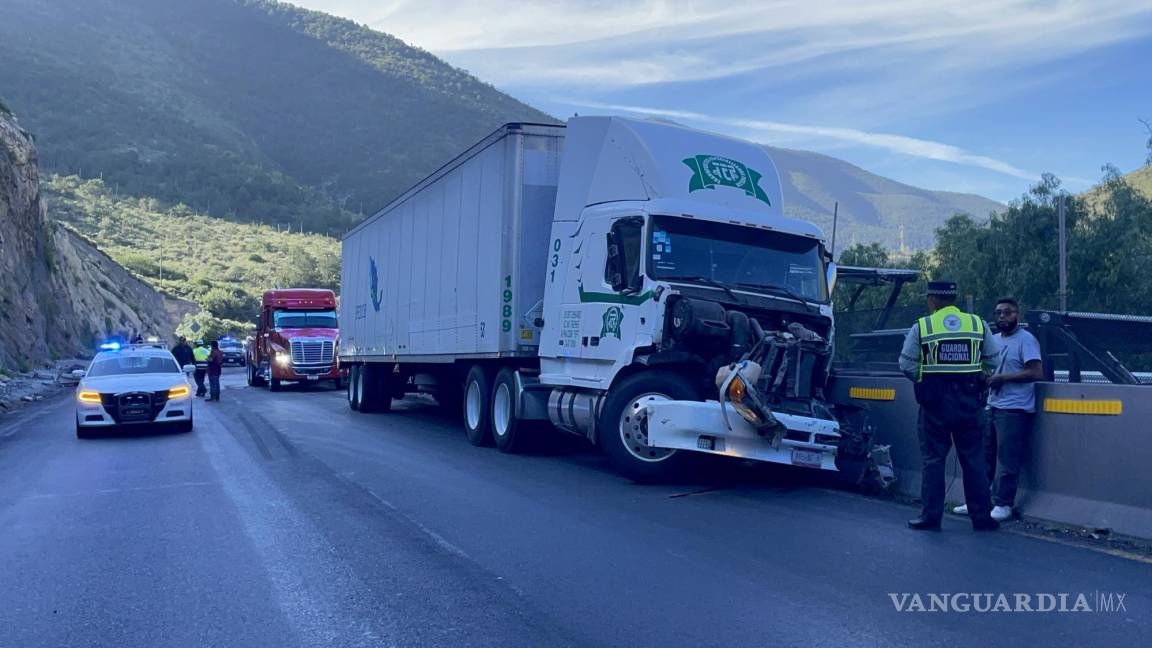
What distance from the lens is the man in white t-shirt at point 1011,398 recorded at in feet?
25.8

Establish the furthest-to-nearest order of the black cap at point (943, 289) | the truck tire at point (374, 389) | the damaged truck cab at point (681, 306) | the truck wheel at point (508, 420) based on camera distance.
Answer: the truck tire at point (374, 389), the truck wheel at point (508, 420), the damaged truck cab at point (681, 306), the black cap at point (943, 289)

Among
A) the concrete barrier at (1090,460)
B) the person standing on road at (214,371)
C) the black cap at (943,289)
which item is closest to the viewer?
the concrete barrier at (1090,460)

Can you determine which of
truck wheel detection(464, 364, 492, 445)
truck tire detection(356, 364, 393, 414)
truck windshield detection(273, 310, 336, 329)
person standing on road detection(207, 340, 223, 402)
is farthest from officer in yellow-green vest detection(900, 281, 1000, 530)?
truck windshield detection(273, 310, 336, 329)

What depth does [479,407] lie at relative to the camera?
527 inches

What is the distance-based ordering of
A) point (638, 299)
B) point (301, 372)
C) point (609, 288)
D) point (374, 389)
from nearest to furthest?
point (638, 299) → point (609, 288) → point (374, 389) → point (301, 372)

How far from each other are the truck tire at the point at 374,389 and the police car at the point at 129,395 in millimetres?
3962

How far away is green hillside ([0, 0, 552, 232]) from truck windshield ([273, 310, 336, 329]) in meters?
66.9

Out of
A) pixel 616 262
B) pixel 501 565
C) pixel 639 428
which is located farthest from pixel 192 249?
pixel 501 565

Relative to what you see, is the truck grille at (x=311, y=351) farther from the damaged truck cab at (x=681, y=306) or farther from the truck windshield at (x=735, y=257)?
the truck windshield at (x=735, y=257)

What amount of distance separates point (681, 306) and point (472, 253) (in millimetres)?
4764

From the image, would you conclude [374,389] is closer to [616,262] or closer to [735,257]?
[616,262]

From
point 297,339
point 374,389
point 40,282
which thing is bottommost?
point 374,389

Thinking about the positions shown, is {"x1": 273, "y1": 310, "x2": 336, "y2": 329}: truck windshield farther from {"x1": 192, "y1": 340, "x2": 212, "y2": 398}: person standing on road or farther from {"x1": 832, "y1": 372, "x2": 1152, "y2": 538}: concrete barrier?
{"x1": 832, "y1": 372, "x2": 1152, "y2": 538}: concrete barrier

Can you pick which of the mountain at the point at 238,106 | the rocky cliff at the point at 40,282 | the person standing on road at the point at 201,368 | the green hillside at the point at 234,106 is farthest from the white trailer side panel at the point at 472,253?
the green hillside at the point at 234,106
